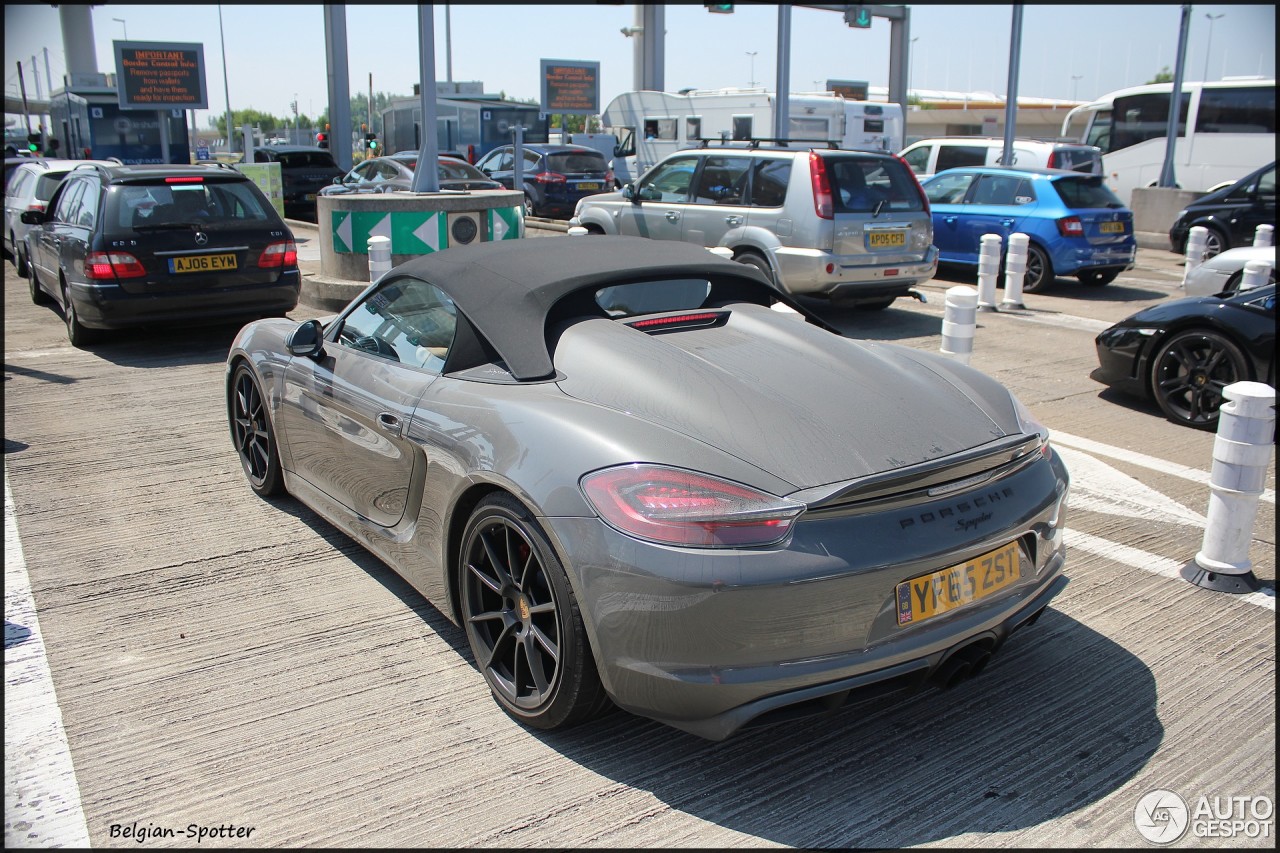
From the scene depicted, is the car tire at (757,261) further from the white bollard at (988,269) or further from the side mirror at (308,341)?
the side mirror at (308,341)

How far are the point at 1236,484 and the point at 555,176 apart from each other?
19.9 metres

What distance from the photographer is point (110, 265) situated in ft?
28.7

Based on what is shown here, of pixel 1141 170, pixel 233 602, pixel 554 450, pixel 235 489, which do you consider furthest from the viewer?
pixel 1141 170

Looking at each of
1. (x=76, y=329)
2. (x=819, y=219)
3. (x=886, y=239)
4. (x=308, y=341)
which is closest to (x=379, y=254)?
(x=76, y=329)

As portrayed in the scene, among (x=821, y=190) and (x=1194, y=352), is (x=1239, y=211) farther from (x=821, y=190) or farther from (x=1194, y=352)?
(x=1194, y=352)

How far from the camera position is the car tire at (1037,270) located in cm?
1299

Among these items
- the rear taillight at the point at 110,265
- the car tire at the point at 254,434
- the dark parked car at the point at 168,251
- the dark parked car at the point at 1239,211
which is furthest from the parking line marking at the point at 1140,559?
the dark parked car at the point at 1239,211

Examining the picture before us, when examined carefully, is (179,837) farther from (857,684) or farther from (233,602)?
(857,684)

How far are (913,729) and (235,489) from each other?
3.88 metres

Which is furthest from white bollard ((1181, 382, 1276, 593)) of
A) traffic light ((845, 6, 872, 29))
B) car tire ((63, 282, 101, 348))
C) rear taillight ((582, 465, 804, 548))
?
traffic light ((845, 6, 872, 29))

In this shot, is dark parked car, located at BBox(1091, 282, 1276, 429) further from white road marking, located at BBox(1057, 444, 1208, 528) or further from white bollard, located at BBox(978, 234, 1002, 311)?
Result: white bollard, located at BBox(978, 234, 1002, 311)

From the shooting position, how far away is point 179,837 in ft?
9.01

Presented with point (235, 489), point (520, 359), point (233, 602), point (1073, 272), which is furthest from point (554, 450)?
point (1073, 272)

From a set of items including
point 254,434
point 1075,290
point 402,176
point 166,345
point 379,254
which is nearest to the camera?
point 254,434
